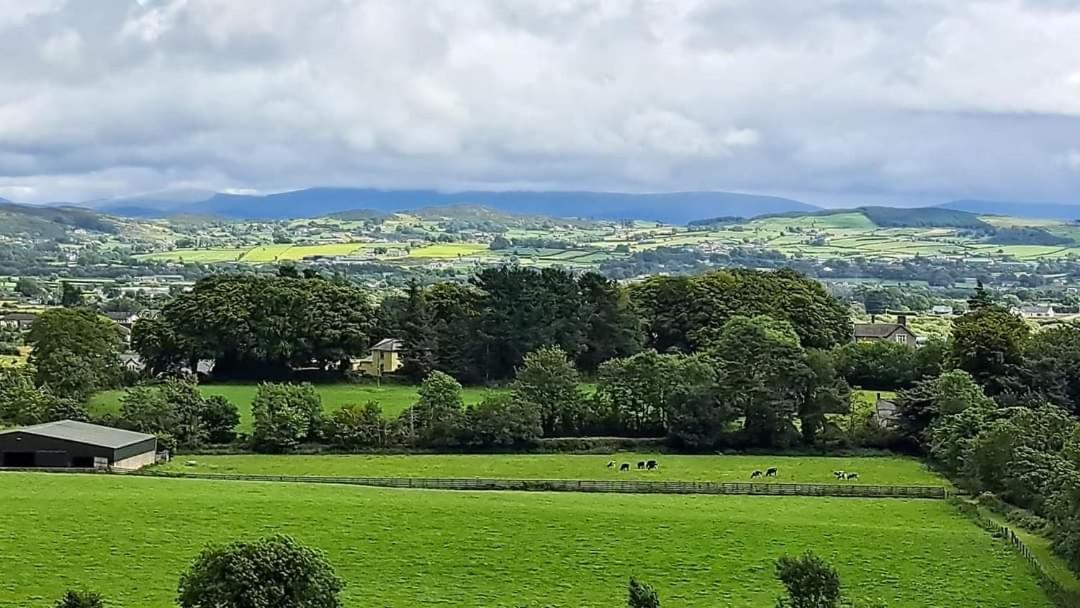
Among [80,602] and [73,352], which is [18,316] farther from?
[80,602]

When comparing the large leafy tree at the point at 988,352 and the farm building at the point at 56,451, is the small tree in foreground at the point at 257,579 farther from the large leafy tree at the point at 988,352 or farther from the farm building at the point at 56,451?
the large leafy tree at the point at 988,352

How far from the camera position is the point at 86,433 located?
51.6 m

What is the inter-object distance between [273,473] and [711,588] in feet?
69.9

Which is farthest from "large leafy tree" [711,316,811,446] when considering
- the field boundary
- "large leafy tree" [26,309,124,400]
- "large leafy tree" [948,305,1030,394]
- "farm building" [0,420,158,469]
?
"large leafy tree" [26,309,124,400]

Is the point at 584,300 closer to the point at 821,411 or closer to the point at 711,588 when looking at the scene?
the point at 821,411

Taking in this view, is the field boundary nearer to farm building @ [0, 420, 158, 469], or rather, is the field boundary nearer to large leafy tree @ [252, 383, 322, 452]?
farm building @ [0, 420, 158, 469]

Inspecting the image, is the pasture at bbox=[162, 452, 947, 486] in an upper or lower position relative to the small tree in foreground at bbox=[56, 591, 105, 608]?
lower

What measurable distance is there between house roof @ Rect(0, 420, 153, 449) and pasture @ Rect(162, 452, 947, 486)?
1.93 metres

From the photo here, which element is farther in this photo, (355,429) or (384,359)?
(384,359)

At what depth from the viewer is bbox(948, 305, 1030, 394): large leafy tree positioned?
6118 centimetres

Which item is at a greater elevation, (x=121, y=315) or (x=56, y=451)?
(x=121, y=315)

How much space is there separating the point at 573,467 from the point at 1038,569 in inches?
826

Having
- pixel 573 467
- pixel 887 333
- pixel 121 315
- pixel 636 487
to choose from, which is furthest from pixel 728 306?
pixel 121 315

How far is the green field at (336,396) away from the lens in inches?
2440
